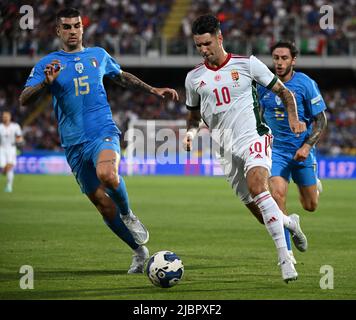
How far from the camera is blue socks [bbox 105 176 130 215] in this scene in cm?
920

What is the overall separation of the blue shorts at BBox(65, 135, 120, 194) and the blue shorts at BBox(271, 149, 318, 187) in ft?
7.56

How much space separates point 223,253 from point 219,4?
32519 millimetres

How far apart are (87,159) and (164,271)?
1696 mm

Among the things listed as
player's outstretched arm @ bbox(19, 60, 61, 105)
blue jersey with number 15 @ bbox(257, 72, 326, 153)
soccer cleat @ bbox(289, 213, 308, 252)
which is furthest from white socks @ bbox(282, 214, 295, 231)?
player's outstretched arm @ bbox(19, 60, 61, 105)

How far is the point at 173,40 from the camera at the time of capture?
132 ft

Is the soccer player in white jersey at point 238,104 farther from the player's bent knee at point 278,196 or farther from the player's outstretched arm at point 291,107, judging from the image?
the player's bent knee at point 278,196

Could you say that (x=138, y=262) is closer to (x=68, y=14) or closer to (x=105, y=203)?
(x=105, y=203)

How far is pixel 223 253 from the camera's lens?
1145cm

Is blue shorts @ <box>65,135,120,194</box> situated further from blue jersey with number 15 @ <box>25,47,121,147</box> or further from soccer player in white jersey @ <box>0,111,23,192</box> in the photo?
soccer player in white jersey @ <box>0,111,23,192</box>

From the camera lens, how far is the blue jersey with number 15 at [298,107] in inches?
423

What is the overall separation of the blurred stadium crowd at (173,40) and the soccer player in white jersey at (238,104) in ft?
89.4

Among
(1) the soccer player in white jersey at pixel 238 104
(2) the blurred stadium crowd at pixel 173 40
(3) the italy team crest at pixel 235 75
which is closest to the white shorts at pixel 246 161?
(1) the soccer player in white jersey at pixel 238 104

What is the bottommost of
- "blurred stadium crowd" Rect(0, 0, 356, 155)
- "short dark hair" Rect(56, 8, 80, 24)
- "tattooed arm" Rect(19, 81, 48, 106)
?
"tattooed arm" Rect(19, 81, 48, 106)

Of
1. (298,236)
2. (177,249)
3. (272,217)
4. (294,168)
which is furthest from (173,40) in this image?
(272,217)
